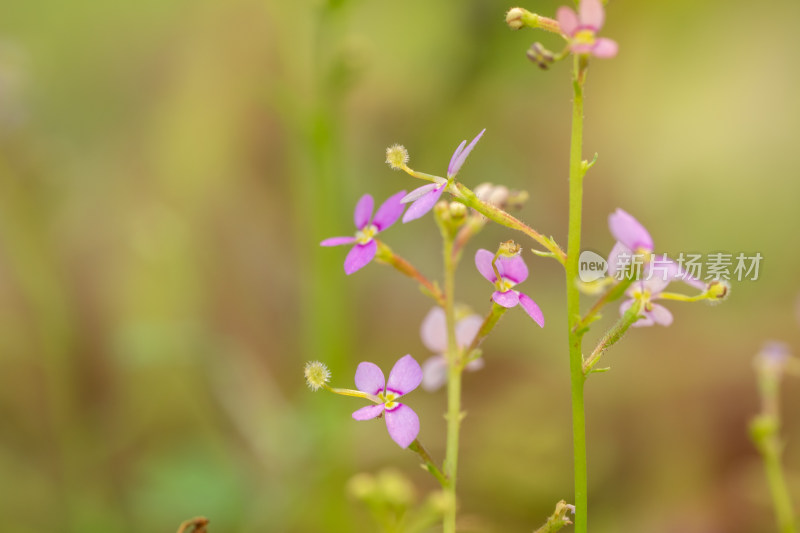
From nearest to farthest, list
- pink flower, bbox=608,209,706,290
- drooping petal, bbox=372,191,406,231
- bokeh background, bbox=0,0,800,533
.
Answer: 1. pink flower, bbox=608,209,706,290
2. drooping petal, bbox=372,191,406,231
3. bokeh background, bbox=0,0,800,533

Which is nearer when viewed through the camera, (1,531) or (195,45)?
(1,531)

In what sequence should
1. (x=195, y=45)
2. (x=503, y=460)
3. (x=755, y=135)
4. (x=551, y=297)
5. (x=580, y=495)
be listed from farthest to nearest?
(x=195, y=45) < (x=755, y=135) < (x=551, y=297) < (x=503, y=460) < (x=580, y=495)

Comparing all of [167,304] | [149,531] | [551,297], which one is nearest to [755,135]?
[551,297]

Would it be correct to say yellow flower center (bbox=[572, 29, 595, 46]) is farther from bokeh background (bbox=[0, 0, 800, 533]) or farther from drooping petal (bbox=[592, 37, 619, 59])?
bokeh background (bbox=[0, 0, 800, 533])

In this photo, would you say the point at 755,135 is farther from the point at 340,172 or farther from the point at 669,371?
the point at 340,172

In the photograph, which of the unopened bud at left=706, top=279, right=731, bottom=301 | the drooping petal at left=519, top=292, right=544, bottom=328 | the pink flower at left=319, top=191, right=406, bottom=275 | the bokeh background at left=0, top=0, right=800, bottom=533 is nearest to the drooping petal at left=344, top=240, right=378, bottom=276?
the pink flower at left=319, top=191, right=406, bottom=275

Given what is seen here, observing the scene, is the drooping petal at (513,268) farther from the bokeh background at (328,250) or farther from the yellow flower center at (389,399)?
the bokeh background at (328,250)
